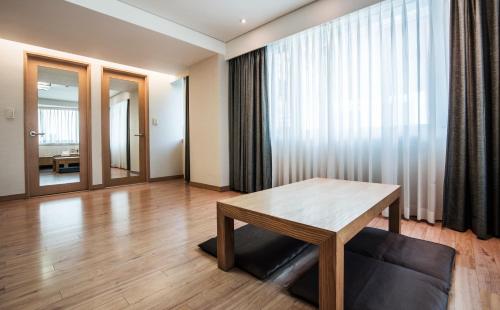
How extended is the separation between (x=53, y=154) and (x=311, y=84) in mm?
3913

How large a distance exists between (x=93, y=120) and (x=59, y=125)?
1.48 feet

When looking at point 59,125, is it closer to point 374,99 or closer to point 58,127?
point 58,127

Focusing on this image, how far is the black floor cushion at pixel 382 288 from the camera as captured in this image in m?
1.03

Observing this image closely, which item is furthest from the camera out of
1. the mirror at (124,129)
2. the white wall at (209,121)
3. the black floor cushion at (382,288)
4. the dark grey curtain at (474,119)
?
the mirror at (124,129)

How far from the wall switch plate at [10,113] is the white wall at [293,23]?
10.0 feet

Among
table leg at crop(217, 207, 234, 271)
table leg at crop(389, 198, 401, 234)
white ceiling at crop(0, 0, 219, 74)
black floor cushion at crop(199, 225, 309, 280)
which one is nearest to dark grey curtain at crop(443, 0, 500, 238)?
table leg at crop(389, 198, 401, 234)

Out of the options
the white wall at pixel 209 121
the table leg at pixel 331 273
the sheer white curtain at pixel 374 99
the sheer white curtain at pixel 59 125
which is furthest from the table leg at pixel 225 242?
the sheer white curtain at pixel 59 125

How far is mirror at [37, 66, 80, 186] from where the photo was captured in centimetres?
351

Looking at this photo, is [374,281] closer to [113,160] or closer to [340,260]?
[340,260]

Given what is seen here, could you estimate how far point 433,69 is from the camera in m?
2.08

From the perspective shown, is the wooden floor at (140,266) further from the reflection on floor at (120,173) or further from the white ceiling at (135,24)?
the white ceiling at (135,24)

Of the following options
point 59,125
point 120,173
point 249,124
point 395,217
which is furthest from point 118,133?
point 395,217

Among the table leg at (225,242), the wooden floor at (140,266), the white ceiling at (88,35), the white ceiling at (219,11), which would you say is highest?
the white ceiling at (219,11)

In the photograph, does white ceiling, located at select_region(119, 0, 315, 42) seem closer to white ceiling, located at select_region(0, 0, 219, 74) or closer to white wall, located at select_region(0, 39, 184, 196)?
white ceiling, located at select_region(0, 0, 219, 74)
